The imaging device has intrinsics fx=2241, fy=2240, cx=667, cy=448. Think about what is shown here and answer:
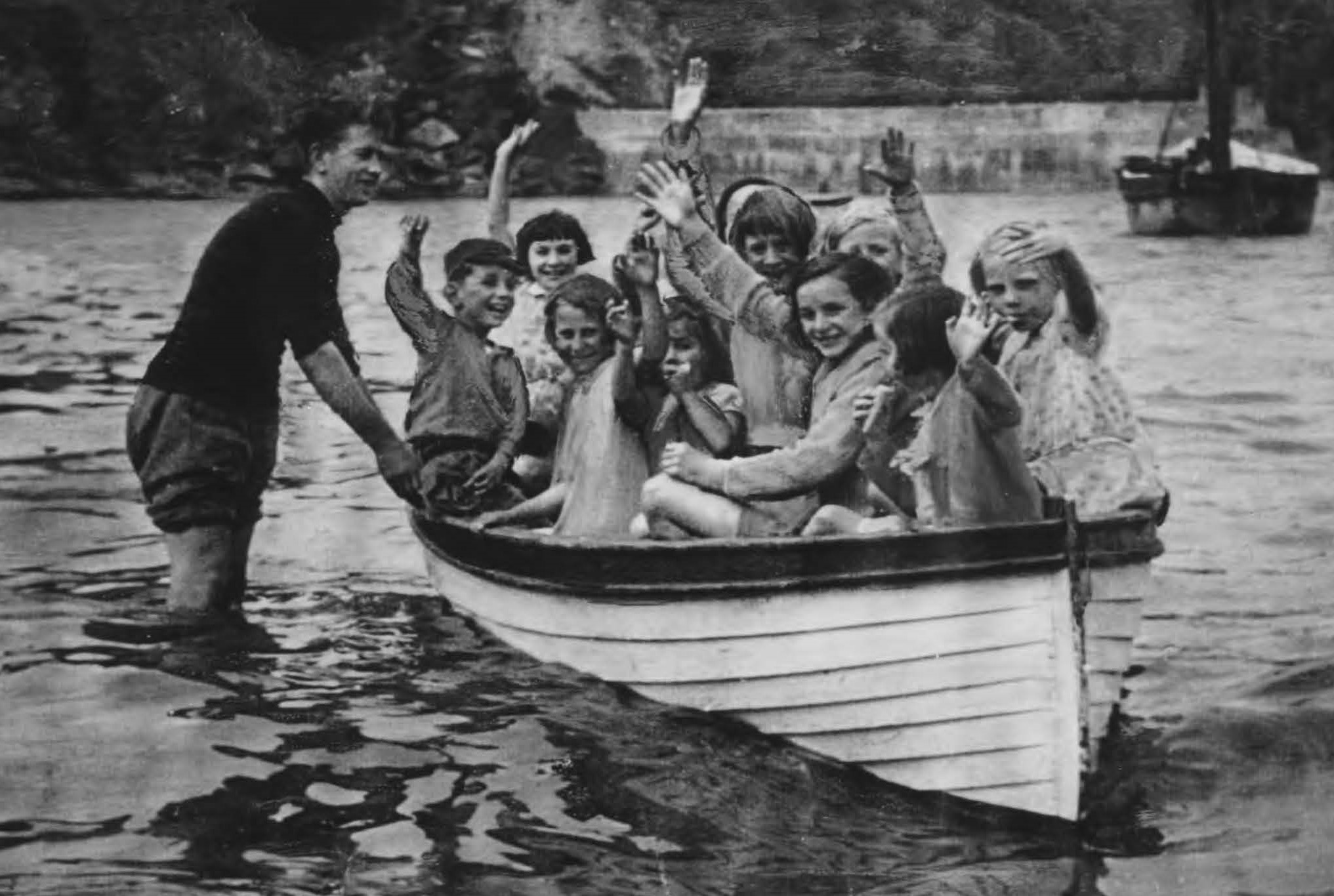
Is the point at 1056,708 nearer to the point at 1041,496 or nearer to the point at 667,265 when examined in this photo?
the point at 1041,496

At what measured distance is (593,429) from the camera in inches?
221

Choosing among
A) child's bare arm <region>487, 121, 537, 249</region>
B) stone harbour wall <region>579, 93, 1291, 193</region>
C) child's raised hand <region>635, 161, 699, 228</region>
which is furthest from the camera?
stone harbour wall <region>579, 93, 1291, 193</region>

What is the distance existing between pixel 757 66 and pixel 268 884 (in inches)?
218

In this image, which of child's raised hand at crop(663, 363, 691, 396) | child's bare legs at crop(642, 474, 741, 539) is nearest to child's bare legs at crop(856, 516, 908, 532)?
child's bare legs at crop(642, 474, 741, 539)

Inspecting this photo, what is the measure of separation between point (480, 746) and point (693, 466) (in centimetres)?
85

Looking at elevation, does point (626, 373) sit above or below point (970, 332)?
below

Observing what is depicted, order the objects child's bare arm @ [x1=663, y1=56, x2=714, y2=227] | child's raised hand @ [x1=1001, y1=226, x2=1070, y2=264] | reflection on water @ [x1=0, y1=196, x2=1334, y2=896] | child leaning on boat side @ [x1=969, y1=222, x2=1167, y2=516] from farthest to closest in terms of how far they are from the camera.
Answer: child's bare arm @ [x1=663, y1=56, x2=714, y2=227], child leaning on boat side @ [x1=969, y1=222, x2=1167, y2=516], child's raised hand @ [x1=1001, y1=226, x2=1070, y2=264], reflection on water @ [x1=0, y1=196, x2=1334, y2=896]

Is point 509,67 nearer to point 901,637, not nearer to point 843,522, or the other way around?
point 843,522

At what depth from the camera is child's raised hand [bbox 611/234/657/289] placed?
481 cm

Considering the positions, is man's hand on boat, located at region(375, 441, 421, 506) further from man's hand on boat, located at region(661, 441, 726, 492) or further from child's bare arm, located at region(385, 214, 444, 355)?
man's hand on boat, located at region(661, 441, 726, 492)

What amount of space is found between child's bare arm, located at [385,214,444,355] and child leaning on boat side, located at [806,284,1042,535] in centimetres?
191

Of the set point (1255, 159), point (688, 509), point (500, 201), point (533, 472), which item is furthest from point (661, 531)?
point (1255, 159)

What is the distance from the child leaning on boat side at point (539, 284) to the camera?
20.9 feet

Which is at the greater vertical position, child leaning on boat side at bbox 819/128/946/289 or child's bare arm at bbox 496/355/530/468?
child leaning on boat side at bbox 819/128/946/289
